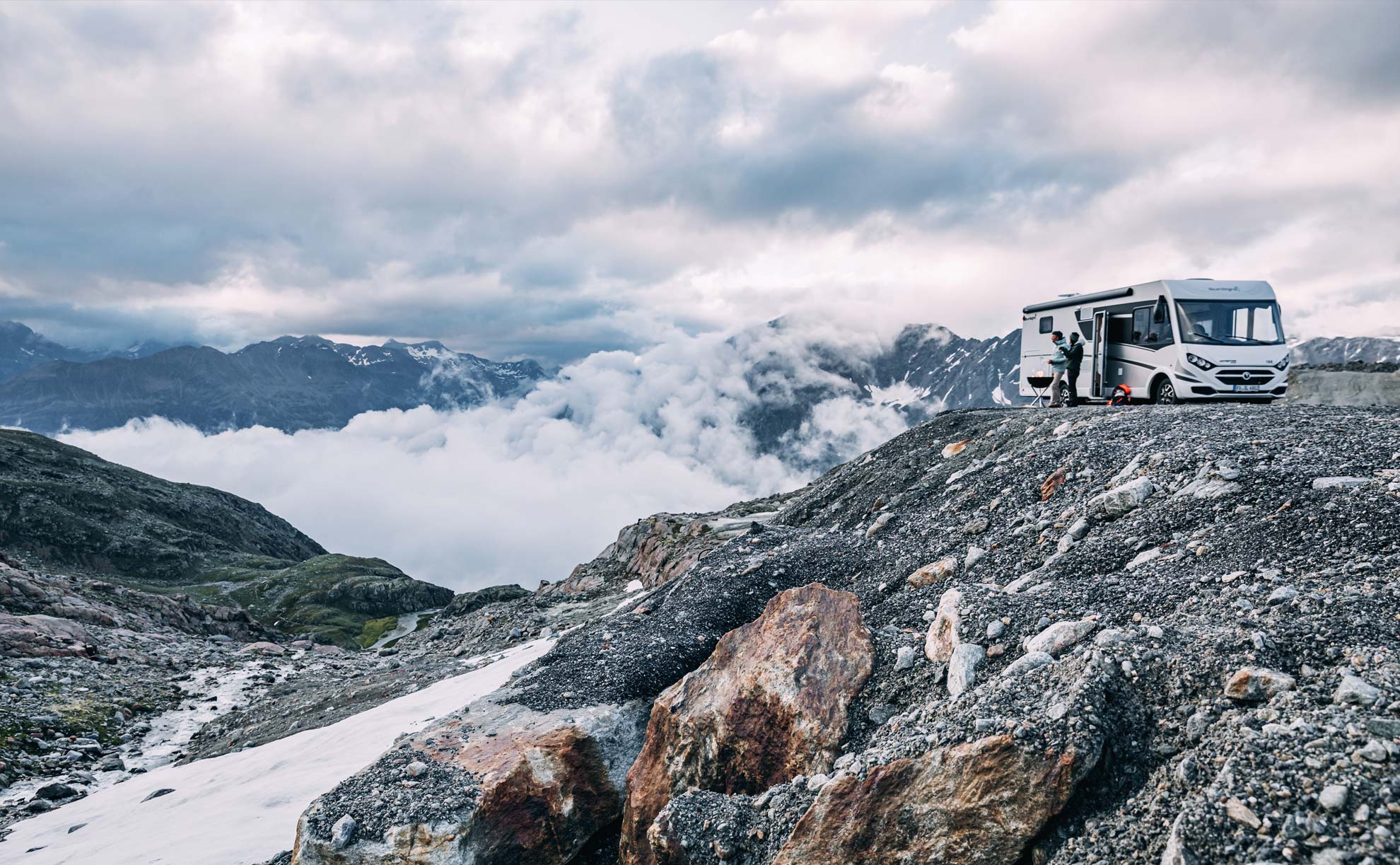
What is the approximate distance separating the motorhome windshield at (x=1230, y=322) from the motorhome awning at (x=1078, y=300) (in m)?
2.92

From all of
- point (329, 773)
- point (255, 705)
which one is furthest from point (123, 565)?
point (329, 773)

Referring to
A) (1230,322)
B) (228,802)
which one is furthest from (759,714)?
(1230,322)

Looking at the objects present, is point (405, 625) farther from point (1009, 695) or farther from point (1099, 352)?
point (1009, 695)

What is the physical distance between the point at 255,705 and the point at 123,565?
→ 467ft

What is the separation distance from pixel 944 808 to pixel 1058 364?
25.7 metres

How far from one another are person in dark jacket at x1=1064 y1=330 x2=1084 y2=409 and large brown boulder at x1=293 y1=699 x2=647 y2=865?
24465mm

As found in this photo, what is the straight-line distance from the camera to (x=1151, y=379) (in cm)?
2527

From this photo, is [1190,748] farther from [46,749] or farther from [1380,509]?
[46,749]

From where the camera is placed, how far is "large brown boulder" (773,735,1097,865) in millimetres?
5922

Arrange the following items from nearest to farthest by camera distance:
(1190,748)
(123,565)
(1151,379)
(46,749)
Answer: (1190,748) → (46,749) → (1151,379) → (123,565)

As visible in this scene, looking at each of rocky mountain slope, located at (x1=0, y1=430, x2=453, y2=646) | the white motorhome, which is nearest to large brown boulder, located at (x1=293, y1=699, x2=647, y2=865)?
the white motorhome

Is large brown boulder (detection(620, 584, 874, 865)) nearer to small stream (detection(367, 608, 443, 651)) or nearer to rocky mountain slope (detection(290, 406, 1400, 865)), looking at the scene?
rocky mountain slope (detection(290, 406, 1400, 865))

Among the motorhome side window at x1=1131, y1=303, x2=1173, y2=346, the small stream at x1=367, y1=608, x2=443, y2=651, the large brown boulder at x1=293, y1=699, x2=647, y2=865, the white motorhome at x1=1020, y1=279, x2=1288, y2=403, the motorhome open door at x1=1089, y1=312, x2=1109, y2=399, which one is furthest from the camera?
the small stream at x1=367, y1=608, x2=443, y2=651

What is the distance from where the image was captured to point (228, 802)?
14.1 metres
